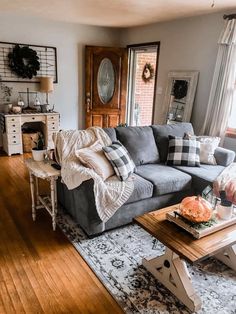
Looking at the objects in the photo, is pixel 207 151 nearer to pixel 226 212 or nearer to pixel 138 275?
pixel 226 212

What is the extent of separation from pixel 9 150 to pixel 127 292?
3.77 meters

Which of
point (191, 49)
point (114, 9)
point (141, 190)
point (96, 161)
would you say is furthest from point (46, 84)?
point (141, 190)

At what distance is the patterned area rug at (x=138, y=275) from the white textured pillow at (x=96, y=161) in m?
0.59

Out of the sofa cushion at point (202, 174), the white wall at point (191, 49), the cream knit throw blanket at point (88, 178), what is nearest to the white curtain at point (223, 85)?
the white wall at point (191, 49)

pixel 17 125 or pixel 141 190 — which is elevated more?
pixel 17 125

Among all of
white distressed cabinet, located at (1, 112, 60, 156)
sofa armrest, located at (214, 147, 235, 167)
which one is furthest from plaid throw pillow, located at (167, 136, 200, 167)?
white distressed cabinet, located at (1, 112, 60, 156)

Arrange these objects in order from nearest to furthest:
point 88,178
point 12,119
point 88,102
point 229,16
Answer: point 88,178 < point 229,16 < point 12,119 < point 88,102

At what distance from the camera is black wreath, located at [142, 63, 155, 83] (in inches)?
238

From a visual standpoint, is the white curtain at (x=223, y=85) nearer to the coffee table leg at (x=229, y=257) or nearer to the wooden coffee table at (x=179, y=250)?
the coffee table leg at (x=229, y=257)

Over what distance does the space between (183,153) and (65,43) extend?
11.8ft

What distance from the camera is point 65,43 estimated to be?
5.37 meters

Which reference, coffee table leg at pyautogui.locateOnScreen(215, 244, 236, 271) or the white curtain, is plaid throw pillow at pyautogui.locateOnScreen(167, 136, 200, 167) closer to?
the white curtain

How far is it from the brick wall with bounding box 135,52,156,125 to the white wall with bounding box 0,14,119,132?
737mm

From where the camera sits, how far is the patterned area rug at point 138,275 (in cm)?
181
